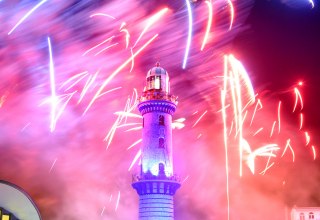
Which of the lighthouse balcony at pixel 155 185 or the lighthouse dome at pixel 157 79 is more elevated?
the lighthouse dome at pixel 157 79

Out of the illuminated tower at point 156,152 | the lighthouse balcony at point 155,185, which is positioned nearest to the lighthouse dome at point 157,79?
the illuminated tower at point 156,152

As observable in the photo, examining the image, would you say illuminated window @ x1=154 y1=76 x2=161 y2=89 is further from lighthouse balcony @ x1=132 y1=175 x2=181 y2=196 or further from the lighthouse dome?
lighthouse balcony @ x1=132 y1=175 x2=181 y2=196

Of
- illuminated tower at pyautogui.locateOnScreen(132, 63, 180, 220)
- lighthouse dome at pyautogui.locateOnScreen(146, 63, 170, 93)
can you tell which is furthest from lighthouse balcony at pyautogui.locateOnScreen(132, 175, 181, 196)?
lighthouse dome at pyautogui.locateOnScreen(146, 63, 170, 93)

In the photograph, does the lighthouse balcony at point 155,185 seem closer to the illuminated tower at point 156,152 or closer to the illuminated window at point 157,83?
the illuminated tower at point 156,152

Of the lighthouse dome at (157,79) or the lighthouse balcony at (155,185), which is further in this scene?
the lighthouse dome at (157,79)

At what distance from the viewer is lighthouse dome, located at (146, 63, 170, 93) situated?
67.6 m

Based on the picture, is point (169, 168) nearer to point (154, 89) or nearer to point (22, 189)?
point (154, 89)

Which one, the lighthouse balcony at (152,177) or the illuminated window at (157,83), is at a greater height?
the illuminated window at (157,83)

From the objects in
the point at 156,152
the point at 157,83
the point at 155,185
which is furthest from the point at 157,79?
the point at 155,185

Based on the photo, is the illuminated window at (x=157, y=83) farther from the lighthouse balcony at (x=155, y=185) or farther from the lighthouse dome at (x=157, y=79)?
the lighthouse balcony at (x=155, y=185)

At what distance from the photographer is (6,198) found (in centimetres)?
6394

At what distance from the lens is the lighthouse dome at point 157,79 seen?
222 ft

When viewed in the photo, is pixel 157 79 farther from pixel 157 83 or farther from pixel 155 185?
pixel 155 185

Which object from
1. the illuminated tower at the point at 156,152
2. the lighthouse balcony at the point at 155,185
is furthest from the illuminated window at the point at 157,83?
the lighthouse balcony at the point at 155,185
